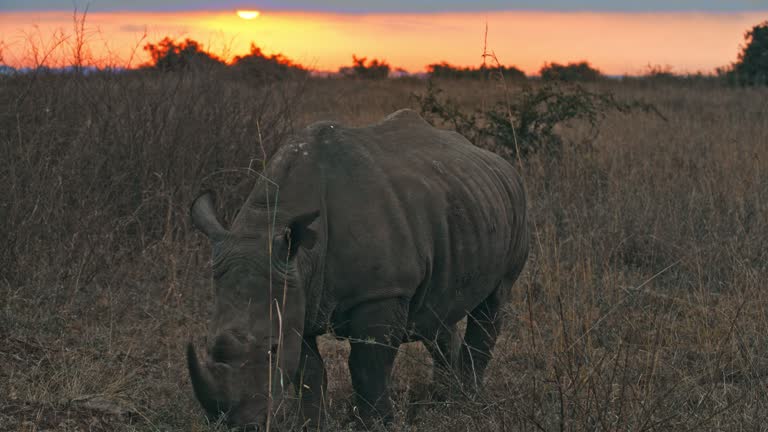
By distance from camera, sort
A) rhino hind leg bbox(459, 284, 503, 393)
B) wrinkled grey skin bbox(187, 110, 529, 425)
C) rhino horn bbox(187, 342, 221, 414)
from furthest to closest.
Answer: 1. rhino hind leg bbox(459, 284, 503, 393)
2. wrinkled grey skin bbox(187, 110, 529, 425)
3. rhino horn bbox(187, 342, 221, 414)

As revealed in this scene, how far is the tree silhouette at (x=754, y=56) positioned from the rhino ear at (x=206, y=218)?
81.2ft

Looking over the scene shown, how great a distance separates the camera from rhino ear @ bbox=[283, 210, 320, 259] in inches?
128

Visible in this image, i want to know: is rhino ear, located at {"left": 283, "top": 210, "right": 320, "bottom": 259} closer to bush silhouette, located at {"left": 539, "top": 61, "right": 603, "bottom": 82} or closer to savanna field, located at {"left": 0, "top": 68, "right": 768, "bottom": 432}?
savanna field, located at {"left": 0, "top": 68, "right": 768, "bottom": 432}

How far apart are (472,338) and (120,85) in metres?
4.75

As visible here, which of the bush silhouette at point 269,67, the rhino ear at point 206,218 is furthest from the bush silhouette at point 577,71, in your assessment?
the rhino ear at point 206,218

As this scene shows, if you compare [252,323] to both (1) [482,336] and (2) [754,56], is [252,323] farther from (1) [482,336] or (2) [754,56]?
(2) [754,56]

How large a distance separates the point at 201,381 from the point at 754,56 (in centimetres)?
2759

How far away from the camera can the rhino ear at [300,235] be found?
3.25 metres

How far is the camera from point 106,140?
761 cm

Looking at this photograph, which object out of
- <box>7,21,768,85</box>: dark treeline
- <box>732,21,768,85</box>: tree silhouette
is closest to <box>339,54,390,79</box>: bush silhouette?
<box>7,21,768,85</box>: dark treeline

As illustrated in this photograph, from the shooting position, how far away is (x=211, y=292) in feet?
21.0

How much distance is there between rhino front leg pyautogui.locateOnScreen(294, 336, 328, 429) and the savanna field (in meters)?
0.14

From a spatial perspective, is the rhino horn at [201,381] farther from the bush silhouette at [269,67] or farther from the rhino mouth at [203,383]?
the bush silhouette at [269,67]

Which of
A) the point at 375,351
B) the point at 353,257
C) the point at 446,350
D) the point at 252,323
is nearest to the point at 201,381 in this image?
the point at 252,323
